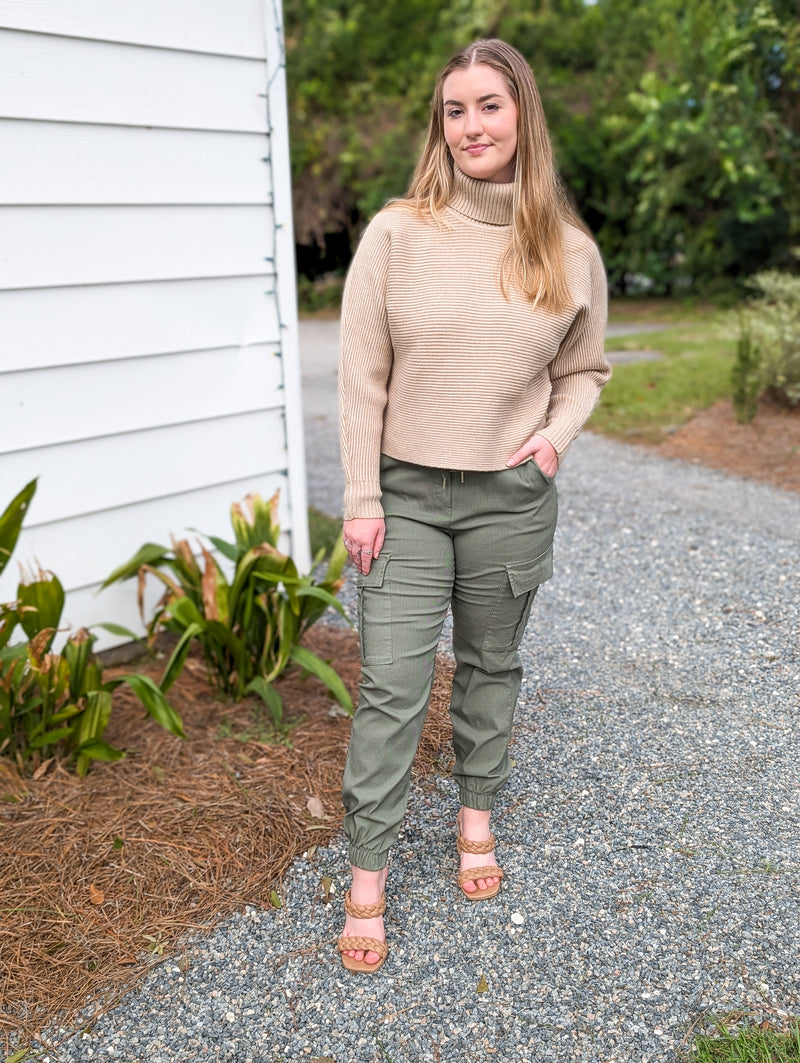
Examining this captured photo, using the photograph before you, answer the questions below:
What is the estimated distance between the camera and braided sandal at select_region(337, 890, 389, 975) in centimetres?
197

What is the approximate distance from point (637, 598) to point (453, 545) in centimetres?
201

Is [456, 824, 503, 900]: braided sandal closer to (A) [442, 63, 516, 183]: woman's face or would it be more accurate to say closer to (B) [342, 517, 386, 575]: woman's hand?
(B) [342, 517, 386, 575]: woman's hand

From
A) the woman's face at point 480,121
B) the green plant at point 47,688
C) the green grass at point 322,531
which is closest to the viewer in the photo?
the woman's face at point 480,121

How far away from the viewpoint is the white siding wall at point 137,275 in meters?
2.81

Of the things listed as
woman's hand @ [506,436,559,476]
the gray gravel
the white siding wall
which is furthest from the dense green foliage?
woman's hand @ [506,436,559,476]

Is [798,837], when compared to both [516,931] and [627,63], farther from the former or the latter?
[627,63]

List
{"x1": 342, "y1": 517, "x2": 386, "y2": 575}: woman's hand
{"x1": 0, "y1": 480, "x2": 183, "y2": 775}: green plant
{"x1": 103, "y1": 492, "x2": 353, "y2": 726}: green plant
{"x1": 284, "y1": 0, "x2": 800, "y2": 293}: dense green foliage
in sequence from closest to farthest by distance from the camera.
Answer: {"x1": 342, "y1": 517, "x2": 386, "y2": 575}: woman's hand
{"x1": 0, "y1": 480, "x2": 183, "y2": 775}: green plant
{"x1": 103, "y1": 492, "x2": 353, "y2": 726}: green plant
{"x1": 284, "y1": 0, "x2": 800, "y2": 293}: dense green foliage

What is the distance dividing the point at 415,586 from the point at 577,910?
2.79 feet

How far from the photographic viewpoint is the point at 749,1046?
1.74m

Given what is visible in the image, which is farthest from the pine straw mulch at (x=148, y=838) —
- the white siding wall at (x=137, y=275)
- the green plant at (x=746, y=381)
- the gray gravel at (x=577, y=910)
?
the green plant at (x=746, y=381)

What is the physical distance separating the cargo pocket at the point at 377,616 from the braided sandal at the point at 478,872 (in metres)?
0.60

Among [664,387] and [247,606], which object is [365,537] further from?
[664,387]

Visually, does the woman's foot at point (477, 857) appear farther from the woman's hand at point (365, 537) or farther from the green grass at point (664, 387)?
the green grass at point (664, 387)

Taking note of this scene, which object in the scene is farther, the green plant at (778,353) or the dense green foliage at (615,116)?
the dense green foliage at (615,116)
